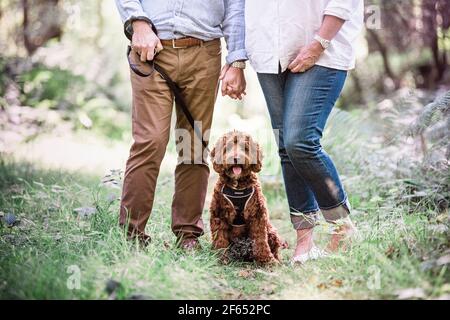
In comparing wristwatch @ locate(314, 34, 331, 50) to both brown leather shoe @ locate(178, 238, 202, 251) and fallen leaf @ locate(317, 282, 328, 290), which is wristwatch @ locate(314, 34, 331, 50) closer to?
fallen leaf @ locate(317, 282, 328, 290)

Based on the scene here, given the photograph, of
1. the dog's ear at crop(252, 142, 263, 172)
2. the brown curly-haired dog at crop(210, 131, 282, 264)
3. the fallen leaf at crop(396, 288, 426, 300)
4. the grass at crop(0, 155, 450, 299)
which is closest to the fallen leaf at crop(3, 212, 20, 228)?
the grass at crop(0, 155, 450, 299)

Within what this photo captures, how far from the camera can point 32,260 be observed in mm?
3238

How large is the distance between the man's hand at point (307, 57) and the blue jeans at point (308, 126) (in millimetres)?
46

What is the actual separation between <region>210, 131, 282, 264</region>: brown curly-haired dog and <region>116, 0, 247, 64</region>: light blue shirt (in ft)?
1.95

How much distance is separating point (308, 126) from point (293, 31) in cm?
61

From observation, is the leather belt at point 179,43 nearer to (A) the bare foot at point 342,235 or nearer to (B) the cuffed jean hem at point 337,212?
(B) the cuffed jean hem at point 337,212

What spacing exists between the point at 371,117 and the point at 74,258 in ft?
17.9

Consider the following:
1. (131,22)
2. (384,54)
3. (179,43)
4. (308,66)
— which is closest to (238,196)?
(308,66)

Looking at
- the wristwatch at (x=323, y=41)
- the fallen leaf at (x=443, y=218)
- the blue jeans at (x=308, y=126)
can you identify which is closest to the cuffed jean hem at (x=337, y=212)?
the blue jeans at (x=308, y=126)

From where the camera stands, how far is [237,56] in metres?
3.79

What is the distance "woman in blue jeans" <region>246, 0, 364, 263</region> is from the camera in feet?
11.5

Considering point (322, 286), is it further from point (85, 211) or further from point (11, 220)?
point (11, 220)
